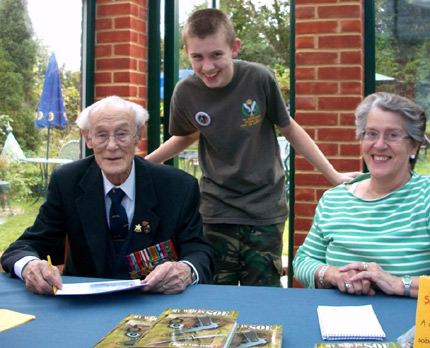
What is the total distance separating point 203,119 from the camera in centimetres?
266

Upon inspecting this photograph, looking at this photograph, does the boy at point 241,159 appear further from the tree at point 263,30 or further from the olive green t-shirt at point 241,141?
the tree at point 263,30

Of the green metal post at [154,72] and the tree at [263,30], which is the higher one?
the tree at [263,30]

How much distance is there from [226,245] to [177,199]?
22.9 inches

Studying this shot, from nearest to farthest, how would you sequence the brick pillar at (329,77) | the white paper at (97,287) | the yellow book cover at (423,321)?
the yellow book cover at (423,321) → the white paper at (97,287) → the brick pillar at (329,77)

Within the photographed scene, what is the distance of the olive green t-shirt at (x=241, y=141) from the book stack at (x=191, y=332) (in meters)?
1.22

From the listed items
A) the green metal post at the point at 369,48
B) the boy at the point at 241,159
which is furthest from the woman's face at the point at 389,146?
the green metal post at the point at 369,48

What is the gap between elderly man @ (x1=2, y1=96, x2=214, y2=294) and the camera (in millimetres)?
2119

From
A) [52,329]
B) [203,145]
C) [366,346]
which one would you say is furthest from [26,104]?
[366,346]

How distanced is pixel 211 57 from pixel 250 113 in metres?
0.34

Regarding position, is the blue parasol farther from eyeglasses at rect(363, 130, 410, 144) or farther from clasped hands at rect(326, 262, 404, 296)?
clasped hands at rect(326, 262, 404, 296)

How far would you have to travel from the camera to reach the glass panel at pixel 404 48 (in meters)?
3.28

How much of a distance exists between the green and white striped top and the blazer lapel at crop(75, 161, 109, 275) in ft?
2.45

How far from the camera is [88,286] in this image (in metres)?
1.81

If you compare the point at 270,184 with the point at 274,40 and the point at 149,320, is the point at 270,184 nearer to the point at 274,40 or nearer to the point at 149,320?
the point at 149,320
